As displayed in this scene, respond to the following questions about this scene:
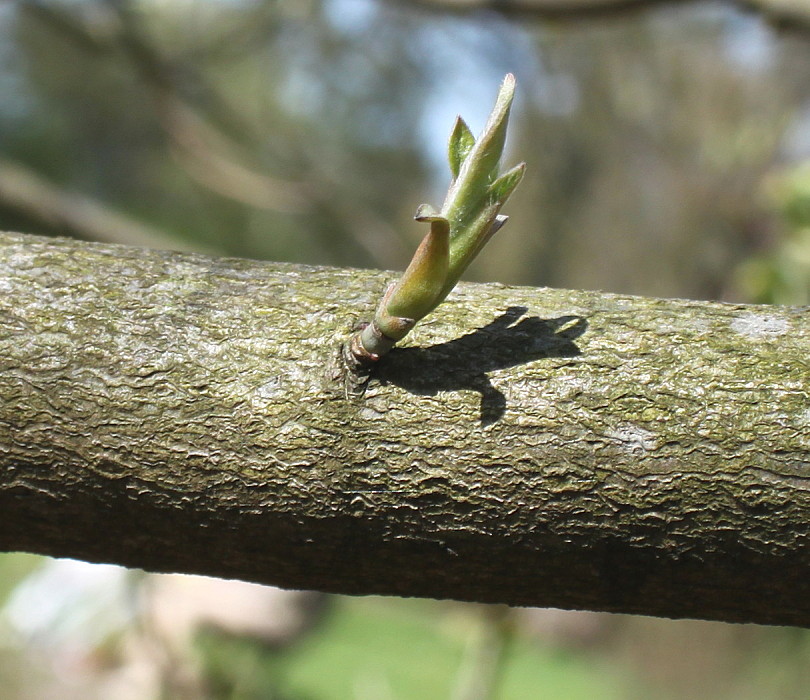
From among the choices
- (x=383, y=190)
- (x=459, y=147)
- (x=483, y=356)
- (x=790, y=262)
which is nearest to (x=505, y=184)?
A: (x=459, y=147)

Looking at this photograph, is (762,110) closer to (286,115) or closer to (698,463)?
(698,463)

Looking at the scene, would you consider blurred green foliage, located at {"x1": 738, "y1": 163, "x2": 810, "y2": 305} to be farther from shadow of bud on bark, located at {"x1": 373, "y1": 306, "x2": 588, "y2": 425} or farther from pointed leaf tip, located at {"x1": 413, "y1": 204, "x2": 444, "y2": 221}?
pointed leaf tip, located at {"x1": 413, "y1": 204, "x2": 444, "y2": 221}

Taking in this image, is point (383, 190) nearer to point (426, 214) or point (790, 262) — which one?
point (790, 262)

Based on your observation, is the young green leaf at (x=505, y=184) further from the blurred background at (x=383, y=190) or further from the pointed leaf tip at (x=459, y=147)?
the blurred background at (x=383, y=190)

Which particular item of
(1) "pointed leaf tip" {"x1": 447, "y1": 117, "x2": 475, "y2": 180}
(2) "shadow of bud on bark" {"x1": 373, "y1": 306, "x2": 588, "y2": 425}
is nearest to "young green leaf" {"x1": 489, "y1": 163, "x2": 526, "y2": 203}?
(1) "pointed leaf tip" {"x1": 447, "y1": 117, "x2": 475, "y2": 180}

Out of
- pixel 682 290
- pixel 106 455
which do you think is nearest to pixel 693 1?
pixel 106 455
